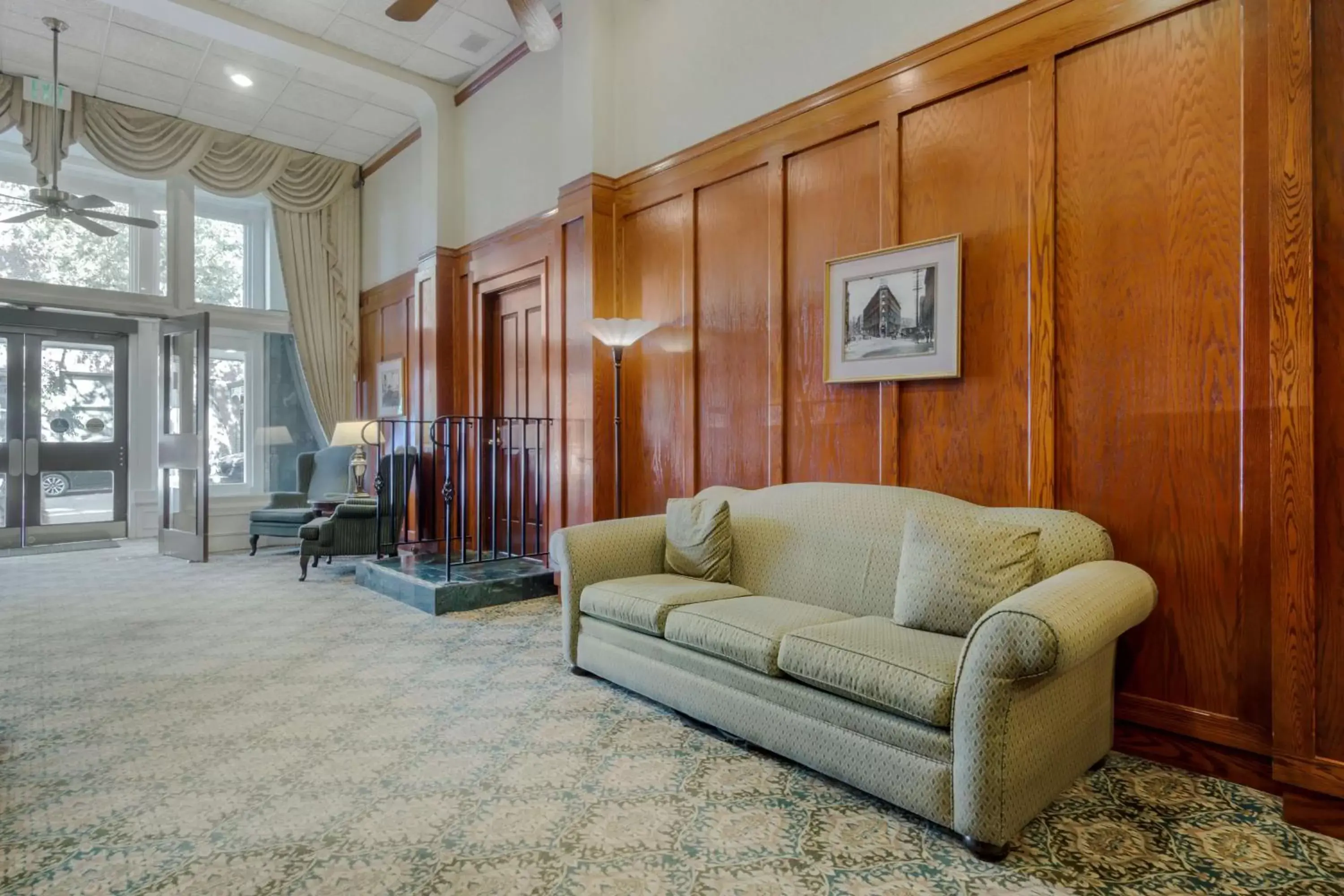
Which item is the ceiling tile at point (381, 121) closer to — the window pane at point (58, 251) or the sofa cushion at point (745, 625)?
the window pane at point (58, 251)

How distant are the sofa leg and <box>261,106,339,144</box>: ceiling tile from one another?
7.57 metres

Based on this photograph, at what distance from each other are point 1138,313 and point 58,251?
342 inches

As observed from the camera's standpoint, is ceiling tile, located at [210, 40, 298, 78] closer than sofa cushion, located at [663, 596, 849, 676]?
No

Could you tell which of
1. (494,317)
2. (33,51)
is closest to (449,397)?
(494,317)

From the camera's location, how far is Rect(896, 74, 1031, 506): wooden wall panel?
278 centimetres

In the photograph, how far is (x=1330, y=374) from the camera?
1.98 metres

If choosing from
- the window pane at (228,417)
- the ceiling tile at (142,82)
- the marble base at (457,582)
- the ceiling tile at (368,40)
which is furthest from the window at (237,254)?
the marble base at (457,582)

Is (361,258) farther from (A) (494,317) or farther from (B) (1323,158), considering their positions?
(B) (1323,158)

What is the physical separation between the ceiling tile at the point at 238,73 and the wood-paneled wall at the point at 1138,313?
4.62 metres

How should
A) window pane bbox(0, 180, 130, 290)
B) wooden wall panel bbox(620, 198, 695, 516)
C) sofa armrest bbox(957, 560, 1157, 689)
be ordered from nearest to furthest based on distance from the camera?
sofa armrest bbox(957, 560, 1157, 689)
wooden wall panel bbox(620, 198, 695, 516)
window pane bbox(0, 180, 130, 290)

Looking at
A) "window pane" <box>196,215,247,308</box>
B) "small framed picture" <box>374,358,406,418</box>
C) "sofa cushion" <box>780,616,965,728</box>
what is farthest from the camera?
"window pane" <box>196,215,247,308</box>

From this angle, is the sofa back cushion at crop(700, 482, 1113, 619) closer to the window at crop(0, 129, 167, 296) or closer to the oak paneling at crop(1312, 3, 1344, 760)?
the oak paneling at crop(1312, 3, 1344, 760)

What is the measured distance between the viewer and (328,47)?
5492 millimetres

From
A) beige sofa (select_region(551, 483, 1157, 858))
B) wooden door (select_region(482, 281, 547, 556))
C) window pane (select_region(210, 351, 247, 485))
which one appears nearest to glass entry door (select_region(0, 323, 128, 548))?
window pane (select_region(210, 351, 247, 485))
